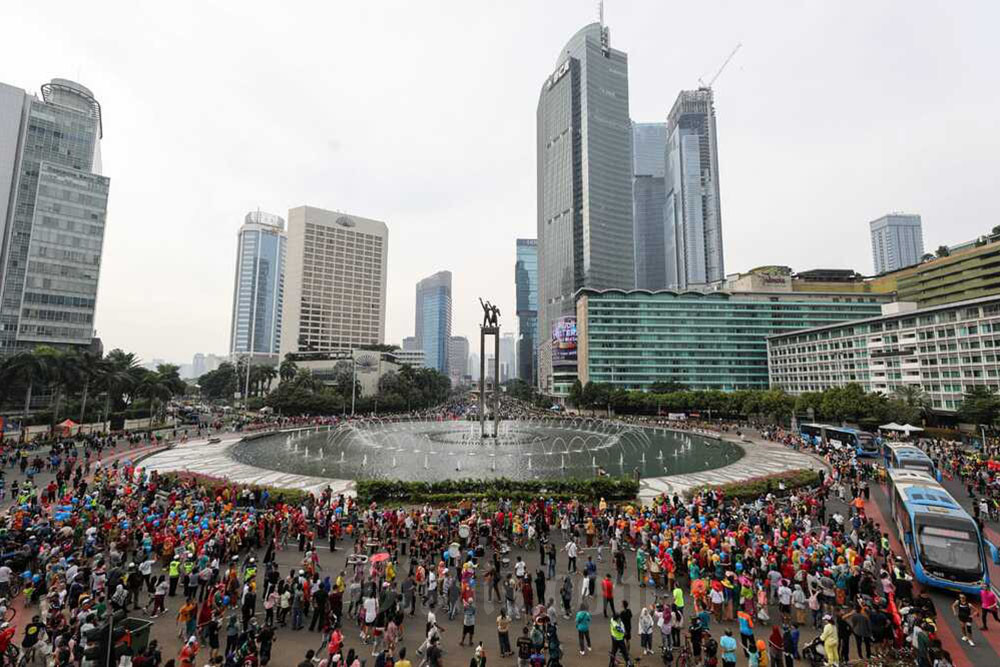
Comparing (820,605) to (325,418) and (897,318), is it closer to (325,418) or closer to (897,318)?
(325,418)

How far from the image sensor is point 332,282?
182 m

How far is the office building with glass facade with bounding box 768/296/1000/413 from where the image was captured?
6806 cm

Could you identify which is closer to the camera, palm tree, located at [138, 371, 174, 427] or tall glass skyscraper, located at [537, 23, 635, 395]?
palm tree, located at [138, 371, 174, 427]

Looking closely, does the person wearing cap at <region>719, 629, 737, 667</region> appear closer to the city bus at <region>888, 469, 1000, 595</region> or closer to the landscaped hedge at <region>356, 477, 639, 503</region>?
the city bus at <region>888, 469, 1000, 595</region>

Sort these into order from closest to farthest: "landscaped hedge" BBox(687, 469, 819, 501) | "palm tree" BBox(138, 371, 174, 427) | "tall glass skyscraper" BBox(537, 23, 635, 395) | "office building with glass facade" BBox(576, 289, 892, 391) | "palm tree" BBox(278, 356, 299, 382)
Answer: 1. "landscaped hedge" BBox(687, 469, 819, 501)
2. "palm tree" BBox(138, 371, 174, 427)
3. "palm tree" BBox(278, 356, 299, 382)
4. "office building with glass facade" BBox(576, 289, 892, 391)
5. "tall glass skyscraper" BBox(537, 23, 635, 395)

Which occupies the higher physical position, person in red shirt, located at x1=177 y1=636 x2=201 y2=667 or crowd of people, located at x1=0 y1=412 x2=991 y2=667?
person in red shirt, located at x1=177 y1=636 x2=201 y2=667

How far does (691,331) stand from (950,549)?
4994 inches

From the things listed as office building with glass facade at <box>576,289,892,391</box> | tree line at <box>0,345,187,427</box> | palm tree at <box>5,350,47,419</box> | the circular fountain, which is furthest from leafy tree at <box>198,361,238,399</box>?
office building with glass facade at <box>576,289,892,391</box>

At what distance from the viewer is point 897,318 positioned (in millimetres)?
83875

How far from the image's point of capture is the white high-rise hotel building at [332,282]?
17475 centimetres

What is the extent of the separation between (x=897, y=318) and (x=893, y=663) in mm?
96872

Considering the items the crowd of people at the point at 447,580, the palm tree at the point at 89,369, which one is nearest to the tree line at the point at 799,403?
the crowd of people at the point at 447,580

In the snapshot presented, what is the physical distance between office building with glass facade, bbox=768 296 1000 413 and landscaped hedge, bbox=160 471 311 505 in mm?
84931

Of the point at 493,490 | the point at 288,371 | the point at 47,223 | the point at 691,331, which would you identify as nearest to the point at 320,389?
the point at 288,371
